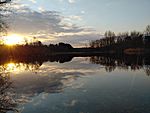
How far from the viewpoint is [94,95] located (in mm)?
17531

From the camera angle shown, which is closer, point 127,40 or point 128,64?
point 128,64

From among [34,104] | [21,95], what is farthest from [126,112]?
[21,95]

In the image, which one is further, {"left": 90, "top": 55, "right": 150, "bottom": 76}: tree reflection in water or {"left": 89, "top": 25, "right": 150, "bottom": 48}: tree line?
{"left": 89, "top": 25, "right": 150, "bottom": 48}: tree line

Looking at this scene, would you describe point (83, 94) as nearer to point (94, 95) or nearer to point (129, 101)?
point (94, 95)

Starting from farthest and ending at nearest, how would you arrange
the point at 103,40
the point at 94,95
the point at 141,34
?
1. the point at 103,40
2. the point at 141,34
3. the point at 94,95

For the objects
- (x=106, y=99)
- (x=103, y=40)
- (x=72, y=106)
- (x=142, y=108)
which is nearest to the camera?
(x=142, y=108)

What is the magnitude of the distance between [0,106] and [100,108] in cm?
500

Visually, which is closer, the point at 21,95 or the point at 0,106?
the point at 0,106

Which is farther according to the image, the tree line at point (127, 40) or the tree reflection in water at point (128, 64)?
the tree line at point (127, 40)

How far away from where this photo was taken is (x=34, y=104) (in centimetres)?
1534

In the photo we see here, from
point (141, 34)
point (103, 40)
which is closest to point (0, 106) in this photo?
point (141, 34)

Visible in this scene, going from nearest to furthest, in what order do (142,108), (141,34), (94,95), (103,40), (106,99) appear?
(142,108), (106,99), (94,95), (141,34), (103,40)

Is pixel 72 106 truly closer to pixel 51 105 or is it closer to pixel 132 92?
pixel 51 105

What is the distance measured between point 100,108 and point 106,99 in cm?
216
